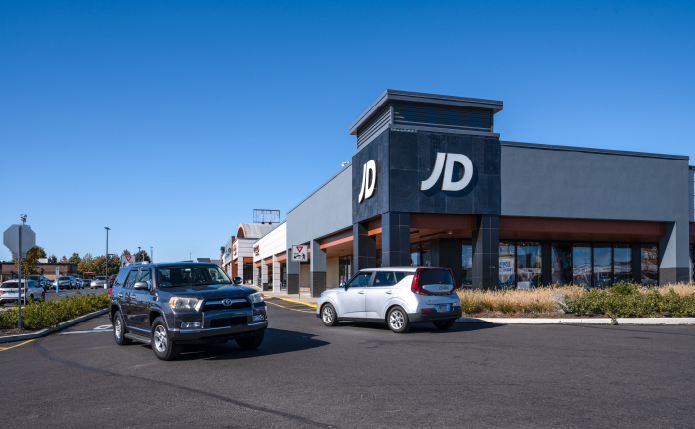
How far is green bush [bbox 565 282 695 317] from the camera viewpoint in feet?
55.6

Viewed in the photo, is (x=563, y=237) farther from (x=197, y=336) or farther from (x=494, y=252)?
(x=197, y=336)

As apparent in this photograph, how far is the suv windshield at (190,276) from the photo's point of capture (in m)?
11.2

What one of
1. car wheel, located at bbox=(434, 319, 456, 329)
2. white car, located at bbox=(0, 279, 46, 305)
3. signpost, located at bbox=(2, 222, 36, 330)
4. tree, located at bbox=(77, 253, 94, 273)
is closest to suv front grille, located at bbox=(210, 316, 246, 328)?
car wheel, located at bbox=(434, 319, 456, 329)

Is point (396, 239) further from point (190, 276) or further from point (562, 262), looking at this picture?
point (562, 262)

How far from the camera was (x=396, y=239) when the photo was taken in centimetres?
2178

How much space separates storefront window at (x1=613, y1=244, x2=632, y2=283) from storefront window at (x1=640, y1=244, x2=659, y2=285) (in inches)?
33.8

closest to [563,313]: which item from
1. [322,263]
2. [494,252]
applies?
[494,252]

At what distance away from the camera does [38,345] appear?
517 inches

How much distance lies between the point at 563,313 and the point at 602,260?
14.8 metres

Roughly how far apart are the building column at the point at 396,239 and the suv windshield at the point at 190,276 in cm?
1056

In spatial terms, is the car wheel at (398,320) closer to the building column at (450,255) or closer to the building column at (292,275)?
the building column at (450,255)

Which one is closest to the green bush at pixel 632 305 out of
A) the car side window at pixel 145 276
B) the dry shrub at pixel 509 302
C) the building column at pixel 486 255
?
the dry shrub at pixel 509 302

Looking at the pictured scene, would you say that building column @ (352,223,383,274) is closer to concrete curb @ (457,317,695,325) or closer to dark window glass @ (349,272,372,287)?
concrete curb @ (457,317,695,325)

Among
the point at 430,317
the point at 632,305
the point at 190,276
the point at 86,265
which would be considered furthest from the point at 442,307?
the point at 86,265
